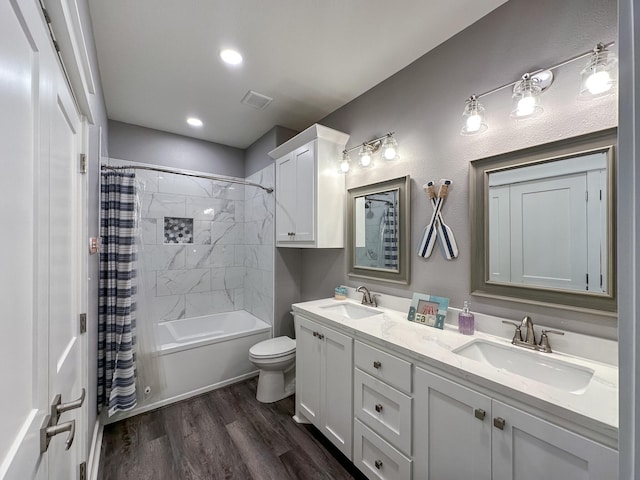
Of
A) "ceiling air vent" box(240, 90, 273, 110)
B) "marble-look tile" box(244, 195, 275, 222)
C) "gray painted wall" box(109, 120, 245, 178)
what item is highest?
"ceiling air vent" box(240, 90, 273, 110)

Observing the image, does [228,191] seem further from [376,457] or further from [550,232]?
[550,232]

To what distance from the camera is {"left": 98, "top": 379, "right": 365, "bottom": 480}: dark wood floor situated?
1641 millimetres

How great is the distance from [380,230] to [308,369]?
1.17 meters

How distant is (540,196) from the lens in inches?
52.0

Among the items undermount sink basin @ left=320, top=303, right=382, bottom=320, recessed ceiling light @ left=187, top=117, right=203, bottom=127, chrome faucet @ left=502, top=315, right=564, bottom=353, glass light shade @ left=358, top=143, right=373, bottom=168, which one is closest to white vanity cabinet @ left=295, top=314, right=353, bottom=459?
undermount sink basin @ left=320, top=303, right=382, bottom=320

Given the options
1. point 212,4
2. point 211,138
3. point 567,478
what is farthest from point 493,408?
point 211,138

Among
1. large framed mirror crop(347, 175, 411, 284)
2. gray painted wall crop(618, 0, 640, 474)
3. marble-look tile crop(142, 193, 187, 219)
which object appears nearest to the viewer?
gray painted wall crop(618, 0, 640, 474)

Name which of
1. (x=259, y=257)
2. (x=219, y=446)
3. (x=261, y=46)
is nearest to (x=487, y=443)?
(x=219, y=446)

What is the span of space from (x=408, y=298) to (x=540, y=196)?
967 mm

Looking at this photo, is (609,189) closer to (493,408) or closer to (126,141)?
(493,408)

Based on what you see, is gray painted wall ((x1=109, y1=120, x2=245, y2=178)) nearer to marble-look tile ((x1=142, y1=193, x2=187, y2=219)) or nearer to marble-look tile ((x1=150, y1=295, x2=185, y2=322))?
marble-look tile ((x1=142, y1=193, x2=187, y2=219))

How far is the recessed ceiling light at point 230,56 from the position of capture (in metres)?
1.78

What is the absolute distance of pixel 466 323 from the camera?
1.48 metres

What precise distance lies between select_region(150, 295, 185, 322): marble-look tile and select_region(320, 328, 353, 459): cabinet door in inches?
83.8
